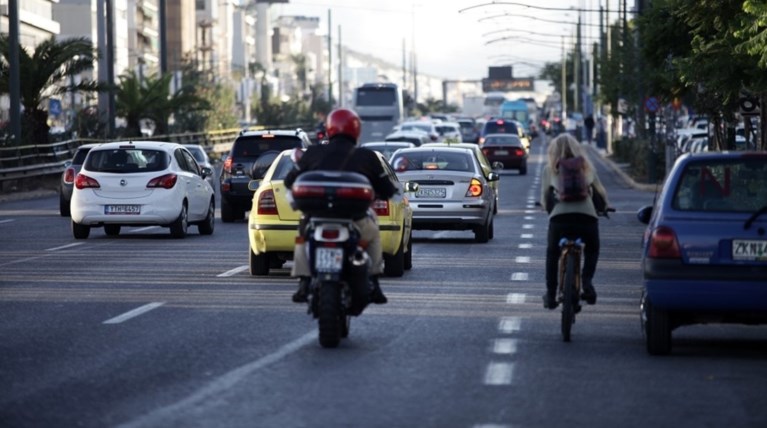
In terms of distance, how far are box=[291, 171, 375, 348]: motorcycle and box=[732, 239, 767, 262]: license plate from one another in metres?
2.52

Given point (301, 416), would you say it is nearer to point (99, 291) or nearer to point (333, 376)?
point (333, 376)

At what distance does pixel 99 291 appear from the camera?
738 inches

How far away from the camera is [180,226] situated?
28.3 metres

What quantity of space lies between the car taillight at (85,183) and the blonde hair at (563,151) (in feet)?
46.8

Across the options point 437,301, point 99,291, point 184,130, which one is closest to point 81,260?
point 99,291

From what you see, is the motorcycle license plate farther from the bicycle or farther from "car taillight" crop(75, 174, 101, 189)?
→ "car taillight" crop(75, 174, 101, 189)

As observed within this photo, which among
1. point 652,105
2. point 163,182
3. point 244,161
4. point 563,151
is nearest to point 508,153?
point 652,105

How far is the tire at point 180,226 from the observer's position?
28.2 m

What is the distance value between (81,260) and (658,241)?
1207 centimetres

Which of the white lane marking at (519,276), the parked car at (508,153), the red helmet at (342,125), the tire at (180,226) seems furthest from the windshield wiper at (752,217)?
the parked car at (508,153)

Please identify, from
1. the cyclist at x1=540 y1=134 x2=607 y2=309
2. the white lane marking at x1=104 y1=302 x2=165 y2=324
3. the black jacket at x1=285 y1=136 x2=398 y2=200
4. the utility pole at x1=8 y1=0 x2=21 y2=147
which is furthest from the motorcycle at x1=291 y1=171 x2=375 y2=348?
the utility pole at x1=8 y1=0 x2=21 y2=147

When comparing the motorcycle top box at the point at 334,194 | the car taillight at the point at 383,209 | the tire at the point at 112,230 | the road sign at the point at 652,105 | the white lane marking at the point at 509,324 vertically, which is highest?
the road sign at the point at 652,105

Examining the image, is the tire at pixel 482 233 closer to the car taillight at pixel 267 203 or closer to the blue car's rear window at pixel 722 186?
the car taillight at pixel 267 203

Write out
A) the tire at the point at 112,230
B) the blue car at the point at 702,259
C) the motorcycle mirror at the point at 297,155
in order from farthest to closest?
the tire at the point at 112,230 < the motorcycle mirror at the point at 297,155 < the blue car at the point at 702,259
